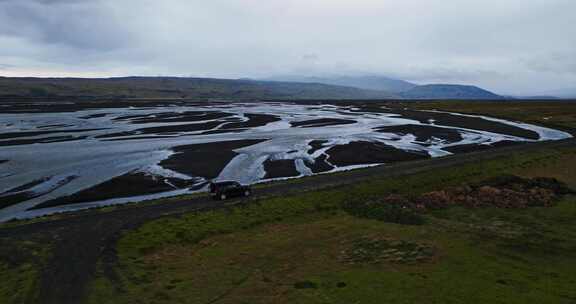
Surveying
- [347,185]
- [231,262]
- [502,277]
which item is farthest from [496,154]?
[231,262]

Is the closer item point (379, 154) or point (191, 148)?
point (379, 154)

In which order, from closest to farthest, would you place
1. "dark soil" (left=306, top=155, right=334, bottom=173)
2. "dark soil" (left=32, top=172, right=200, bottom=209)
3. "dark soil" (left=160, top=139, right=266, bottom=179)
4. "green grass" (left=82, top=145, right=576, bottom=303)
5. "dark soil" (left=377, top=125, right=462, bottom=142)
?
"green grass" (left=82, top=145, right=576, bottom=303) < "dark soil" (left=32, top=172, right=200, bottom=209) < "dark soil" (left=160, top=139, right=266, bottom=179) < "dark soil" (left=306, top=155, right=334, bottom=173) < "dark soil" (left=377, top=125, right=462, bottom=142)

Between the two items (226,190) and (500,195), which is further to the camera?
(226,190)

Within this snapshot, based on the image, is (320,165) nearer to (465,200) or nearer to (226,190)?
(226,190)

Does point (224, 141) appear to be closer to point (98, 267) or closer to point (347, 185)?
point (347, 185)

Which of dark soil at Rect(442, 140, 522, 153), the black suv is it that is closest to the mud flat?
dark soil at Rect(442, 140, 522, 153)

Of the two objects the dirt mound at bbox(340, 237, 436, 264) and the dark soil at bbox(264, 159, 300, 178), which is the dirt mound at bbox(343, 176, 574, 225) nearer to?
the dirt mound at bbox(340, 237, 436, 264)

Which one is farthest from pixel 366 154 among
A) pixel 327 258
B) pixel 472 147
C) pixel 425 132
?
pixel 327 258
